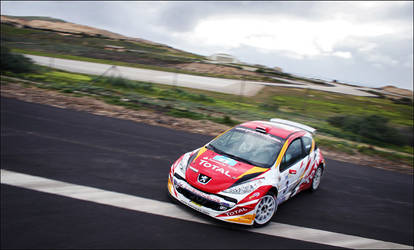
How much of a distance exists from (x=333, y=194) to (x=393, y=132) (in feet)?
29.5

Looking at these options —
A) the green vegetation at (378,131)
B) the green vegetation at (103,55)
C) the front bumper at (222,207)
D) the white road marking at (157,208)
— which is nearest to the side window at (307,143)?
the white road marking at (157,208)

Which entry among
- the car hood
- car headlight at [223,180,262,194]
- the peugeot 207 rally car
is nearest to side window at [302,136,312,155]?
the peugeot 207 rally car

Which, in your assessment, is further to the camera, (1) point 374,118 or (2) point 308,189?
(1) point 374,118

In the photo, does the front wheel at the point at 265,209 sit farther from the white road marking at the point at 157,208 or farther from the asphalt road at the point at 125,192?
the asphalt road at the point at 125,192

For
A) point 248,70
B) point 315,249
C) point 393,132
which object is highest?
point 248,70

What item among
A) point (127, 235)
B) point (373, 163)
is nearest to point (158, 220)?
point (127, 235)

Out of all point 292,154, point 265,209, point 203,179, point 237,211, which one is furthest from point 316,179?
point 203,179

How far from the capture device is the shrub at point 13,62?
15309mm

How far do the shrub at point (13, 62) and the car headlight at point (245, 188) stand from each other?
15.6 m

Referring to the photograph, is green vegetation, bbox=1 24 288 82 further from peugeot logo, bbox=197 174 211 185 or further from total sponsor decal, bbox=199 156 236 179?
peugeot logo, bbox=197 174 211 185

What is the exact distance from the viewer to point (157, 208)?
4.92 m

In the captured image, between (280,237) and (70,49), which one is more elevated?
(70,49)

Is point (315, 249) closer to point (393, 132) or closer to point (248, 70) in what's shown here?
point (393, 132)

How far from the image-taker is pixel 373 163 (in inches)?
409
